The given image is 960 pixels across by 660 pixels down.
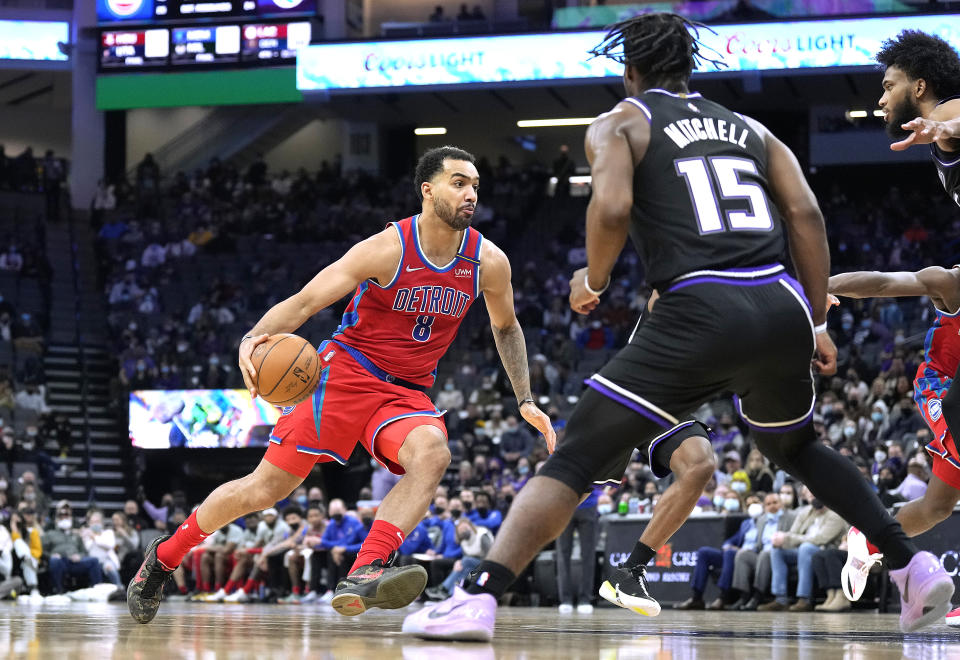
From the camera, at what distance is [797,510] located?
12.5m

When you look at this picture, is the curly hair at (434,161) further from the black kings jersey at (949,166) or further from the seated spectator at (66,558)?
the seated spectator at (66,558)

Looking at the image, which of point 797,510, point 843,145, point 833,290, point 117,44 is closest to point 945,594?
point 833,290

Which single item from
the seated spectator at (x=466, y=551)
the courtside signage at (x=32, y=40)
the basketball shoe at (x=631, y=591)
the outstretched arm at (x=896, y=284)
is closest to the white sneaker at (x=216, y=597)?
the seated spectator at (x=466, y=551)

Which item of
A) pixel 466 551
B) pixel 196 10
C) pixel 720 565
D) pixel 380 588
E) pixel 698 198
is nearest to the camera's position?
pixel 698 198

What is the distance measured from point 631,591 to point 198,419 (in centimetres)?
1706

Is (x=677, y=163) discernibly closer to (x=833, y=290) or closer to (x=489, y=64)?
(x=833, y=290)

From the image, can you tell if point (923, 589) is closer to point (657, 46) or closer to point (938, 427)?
point (938, 427)

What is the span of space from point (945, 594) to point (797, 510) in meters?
8.54

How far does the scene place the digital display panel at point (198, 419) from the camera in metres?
21.5

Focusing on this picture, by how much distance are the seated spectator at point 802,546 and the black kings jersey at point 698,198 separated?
8.54m

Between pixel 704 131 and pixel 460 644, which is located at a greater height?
pixel 704 131

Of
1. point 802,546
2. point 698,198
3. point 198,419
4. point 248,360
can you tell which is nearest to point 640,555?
point 248,360

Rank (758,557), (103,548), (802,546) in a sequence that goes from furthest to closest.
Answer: (103,548), (758,557), (802,546)

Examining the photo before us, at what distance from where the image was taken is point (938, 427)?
5887 millimetres
